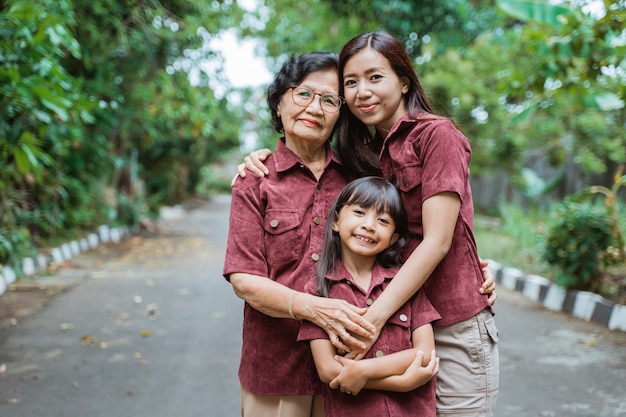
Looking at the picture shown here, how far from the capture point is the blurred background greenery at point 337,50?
4.66 meters

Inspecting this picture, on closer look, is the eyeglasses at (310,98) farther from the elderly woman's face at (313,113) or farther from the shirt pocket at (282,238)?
the shirt pocket at (282,238)

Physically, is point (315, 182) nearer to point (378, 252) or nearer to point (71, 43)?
point (378, 252)

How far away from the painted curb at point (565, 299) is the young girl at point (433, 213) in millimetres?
4164

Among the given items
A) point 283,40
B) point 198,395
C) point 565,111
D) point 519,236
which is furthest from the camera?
point 283,40

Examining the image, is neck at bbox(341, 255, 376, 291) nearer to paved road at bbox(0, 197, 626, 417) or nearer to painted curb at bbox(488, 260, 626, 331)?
paved road at bbox(0, 197, 626, 417)

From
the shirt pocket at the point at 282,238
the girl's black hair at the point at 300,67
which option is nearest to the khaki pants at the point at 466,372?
the shirt pocket at the point at 282,238

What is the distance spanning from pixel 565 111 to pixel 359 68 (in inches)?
462

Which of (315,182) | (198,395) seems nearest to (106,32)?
(198,395)

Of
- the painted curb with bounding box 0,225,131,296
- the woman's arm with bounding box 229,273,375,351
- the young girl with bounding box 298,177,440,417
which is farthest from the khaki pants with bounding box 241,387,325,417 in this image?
the painted curb with bounding box 0,225,131,296

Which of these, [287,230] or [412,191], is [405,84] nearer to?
[412,191]

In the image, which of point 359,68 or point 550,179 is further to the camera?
point 550,179

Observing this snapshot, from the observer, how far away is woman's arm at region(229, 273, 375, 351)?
1876 mm

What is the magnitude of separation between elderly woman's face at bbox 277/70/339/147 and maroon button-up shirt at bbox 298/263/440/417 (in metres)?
0.57

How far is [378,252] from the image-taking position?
2064mm
